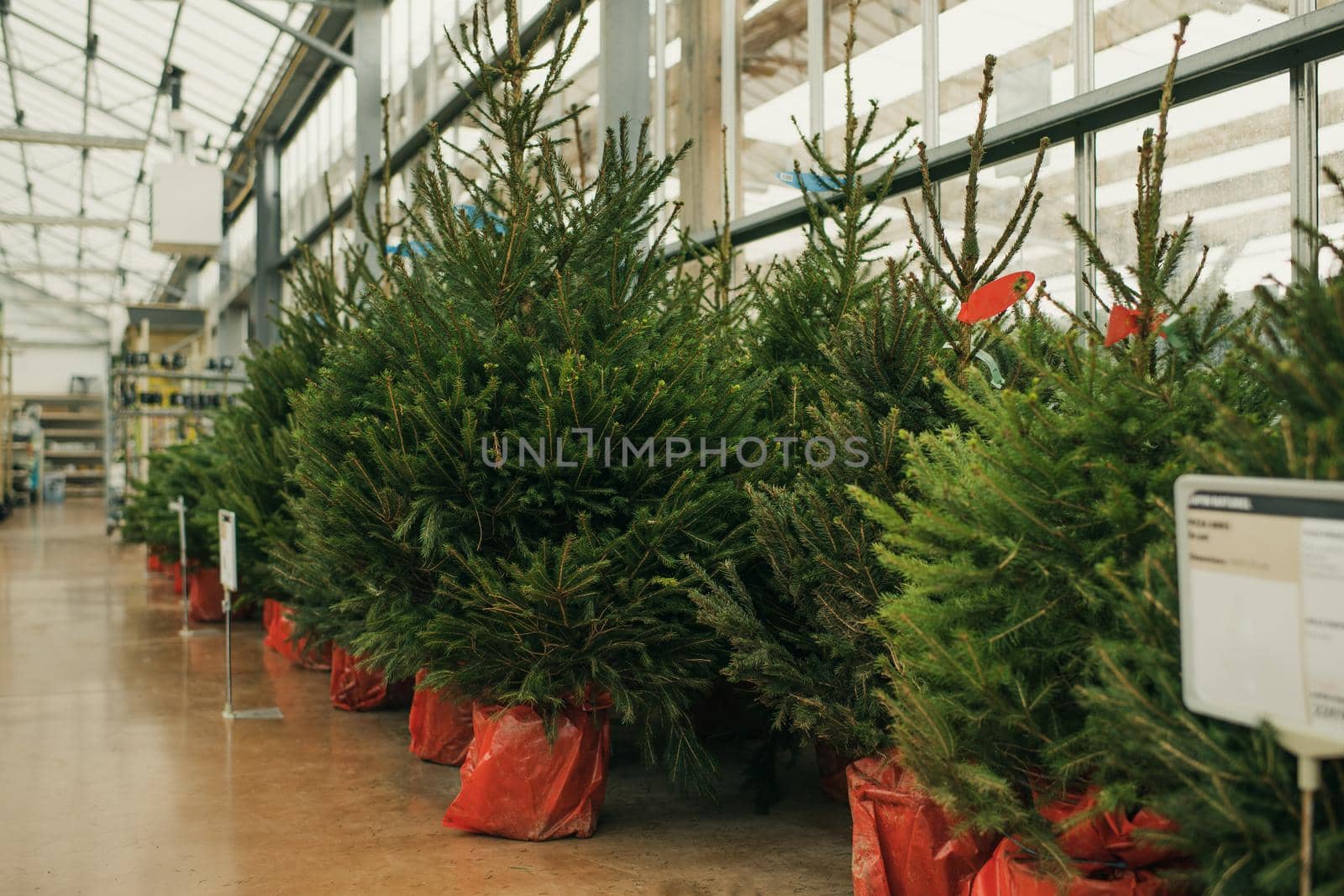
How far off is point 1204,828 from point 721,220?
763 centimetres

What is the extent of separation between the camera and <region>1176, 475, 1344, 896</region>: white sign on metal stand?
183cm

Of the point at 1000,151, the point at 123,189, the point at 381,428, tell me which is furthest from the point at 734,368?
the point at 123,189

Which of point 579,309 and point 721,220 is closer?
point 579,309

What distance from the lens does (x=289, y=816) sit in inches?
199

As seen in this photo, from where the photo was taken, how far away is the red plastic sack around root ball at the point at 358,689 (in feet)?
24.5

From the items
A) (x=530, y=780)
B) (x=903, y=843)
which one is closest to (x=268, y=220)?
(x=530, y=780)

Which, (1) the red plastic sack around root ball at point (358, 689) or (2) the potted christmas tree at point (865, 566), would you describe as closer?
(2) the potted christmas tree at point (865, 566)

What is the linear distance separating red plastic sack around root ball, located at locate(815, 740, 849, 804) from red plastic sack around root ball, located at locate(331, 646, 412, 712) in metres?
3.30

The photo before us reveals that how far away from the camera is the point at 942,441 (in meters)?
3.22

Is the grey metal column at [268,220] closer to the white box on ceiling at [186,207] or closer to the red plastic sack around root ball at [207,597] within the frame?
the white box on ceiling at [186,207]

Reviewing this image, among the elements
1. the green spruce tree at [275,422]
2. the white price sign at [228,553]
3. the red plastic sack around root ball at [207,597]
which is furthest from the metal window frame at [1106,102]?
the red plastic sack around root ball at [207,597]

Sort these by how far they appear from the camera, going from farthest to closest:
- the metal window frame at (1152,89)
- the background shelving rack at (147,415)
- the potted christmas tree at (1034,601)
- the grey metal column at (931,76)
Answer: the background shelving rack at (147,415)
the grey metal column at (931,76)
the metal window frame at (1152,89)
the potted christmas tree at (1034,601)

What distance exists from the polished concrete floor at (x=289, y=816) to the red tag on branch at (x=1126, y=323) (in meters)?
2.26

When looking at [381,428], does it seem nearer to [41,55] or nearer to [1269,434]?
[1269,434]
